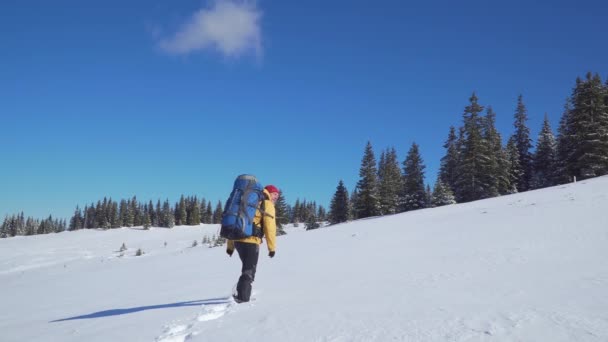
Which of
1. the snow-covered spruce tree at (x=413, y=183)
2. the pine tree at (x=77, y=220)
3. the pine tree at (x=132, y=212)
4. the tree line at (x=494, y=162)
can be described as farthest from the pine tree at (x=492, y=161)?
the pine tree at (x=77, y=220)

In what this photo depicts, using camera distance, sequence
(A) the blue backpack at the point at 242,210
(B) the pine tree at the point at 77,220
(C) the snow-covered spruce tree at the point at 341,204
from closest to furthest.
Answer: (A) the blue backpack at the point at 242,210 < (C) the snow-covered spruce tree at the point at 341,204 < (B) the pine tree at the point at 77,220

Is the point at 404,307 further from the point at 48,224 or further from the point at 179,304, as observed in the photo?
the point at 48,224

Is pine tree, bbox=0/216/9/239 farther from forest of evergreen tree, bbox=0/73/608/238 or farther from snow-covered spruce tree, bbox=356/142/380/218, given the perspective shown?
snow-covered spruce tree, bbox=356/142/380/218

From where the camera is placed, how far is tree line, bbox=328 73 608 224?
105 feet

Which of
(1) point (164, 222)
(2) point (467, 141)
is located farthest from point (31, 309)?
(1) point (164, 222)

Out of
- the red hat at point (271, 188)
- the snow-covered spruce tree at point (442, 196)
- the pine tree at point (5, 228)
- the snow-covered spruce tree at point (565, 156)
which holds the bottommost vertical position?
the pine tree at point (5, 228)

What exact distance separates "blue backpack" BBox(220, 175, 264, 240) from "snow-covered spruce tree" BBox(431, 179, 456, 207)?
34.1 meters

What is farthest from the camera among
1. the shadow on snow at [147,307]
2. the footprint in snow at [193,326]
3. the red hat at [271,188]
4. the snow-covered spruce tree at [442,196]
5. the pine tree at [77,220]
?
the pine tree at [77,220]

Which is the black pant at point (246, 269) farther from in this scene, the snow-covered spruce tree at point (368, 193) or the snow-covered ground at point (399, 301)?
the snow-covered spruce tree at point (368, 193)

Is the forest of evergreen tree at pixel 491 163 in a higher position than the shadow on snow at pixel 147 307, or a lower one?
higher

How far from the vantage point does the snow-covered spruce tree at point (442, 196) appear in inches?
1436

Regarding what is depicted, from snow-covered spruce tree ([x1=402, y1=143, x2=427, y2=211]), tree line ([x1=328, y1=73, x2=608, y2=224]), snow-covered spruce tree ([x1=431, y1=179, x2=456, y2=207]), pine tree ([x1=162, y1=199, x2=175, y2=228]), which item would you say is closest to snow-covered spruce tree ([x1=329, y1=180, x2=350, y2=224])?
tree line ([x1=328, y1=73, x2=608, y2=224])

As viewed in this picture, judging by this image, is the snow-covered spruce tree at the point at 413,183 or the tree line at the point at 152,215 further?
the tree line at the point at 152,215

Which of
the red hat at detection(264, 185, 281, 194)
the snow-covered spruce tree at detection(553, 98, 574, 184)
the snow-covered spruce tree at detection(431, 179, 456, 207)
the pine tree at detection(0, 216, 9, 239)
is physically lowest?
the pine tree at detection(0, 216, 9, 239)
